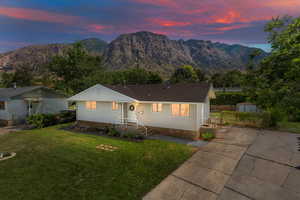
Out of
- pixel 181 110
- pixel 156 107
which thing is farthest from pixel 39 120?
pixel 181 110

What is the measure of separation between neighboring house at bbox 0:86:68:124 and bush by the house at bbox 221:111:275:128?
21.4 meters

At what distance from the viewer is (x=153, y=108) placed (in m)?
12.3

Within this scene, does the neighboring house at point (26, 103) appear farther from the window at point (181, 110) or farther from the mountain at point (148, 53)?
the mountain at point (148, 53)

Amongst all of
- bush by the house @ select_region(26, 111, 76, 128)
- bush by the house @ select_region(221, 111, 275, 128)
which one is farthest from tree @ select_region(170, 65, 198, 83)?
bush by the house @ select_region(26, 111, 76, 128)

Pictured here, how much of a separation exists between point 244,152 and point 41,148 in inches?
484

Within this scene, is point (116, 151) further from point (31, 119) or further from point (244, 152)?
point (31, 119)

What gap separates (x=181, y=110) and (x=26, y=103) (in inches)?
714

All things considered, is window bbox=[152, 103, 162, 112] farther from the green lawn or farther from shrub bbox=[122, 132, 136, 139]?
the green lawn

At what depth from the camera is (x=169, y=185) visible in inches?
209

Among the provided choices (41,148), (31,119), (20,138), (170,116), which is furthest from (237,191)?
(31,119)

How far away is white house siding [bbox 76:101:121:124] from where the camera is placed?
44.7ft

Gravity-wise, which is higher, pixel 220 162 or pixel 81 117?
pixel 81 117

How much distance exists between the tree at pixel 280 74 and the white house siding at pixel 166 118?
208 inches

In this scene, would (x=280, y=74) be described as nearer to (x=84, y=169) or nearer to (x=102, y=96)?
(x=84, y=169)
